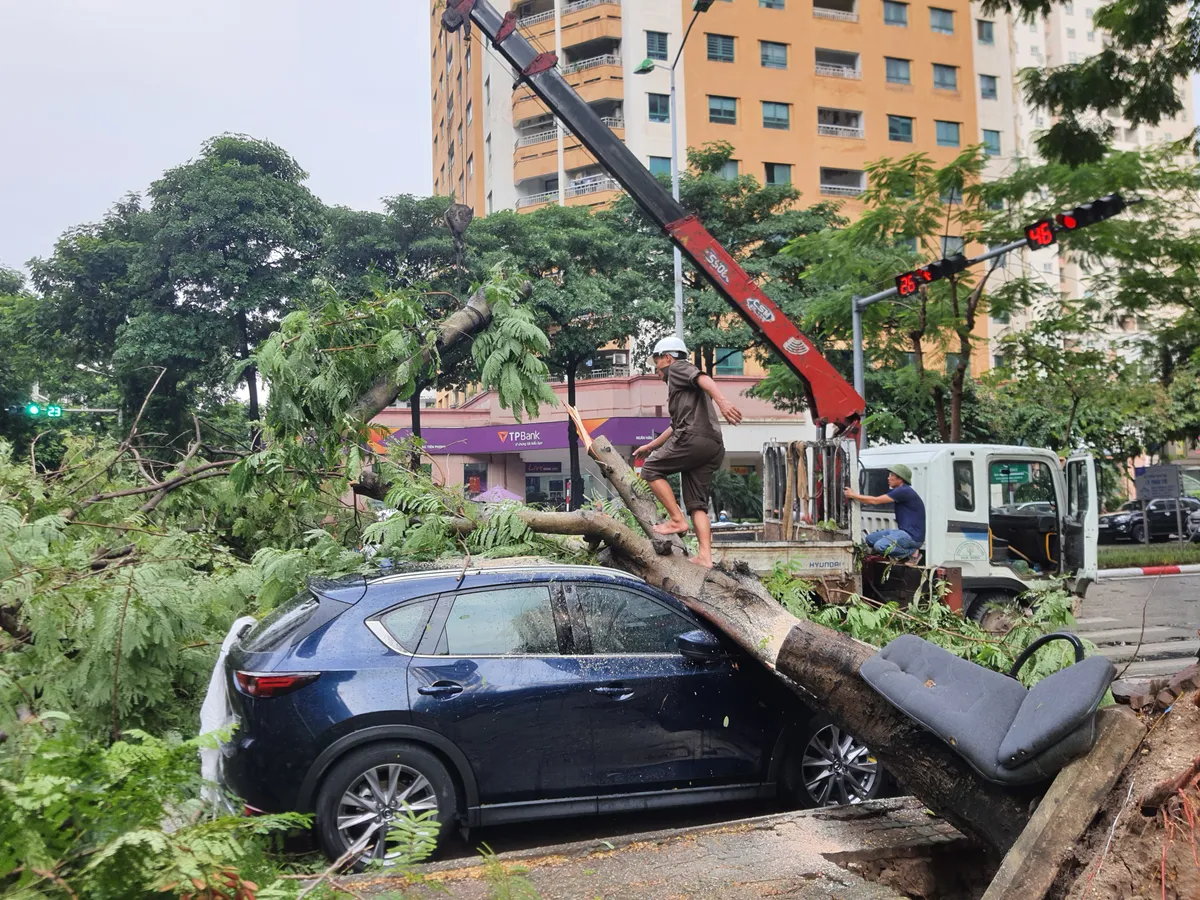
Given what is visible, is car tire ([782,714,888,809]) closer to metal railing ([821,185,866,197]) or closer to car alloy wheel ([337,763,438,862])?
car alloy wheel ([337,763,438,862])

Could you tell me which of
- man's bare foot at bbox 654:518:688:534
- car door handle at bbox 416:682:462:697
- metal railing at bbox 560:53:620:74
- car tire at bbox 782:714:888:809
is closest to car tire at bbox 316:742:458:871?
car door handle at bbox 416:682:462:697

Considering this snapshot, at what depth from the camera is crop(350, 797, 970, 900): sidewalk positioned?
379cm

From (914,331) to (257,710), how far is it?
15.1 m

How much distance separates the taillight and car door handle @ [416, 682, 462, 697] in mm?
527

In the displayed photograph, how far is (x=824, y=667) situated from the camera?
4.57 metres

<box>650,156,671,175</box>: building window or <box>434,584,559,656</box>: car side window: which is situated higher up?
<box>650,156,671,175</box>: building window

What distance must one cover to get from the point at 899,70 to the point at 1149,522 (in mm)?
24570

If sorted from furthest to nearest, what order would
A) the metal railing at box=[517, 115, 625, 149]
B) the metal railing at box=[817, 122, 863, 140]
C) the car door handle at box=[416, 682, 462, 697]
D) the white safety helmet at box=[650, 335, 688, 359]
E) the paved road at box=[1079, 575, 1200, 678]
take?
the metal railing at box=[817, 122, 863, 140] → the metal railing at box=[517, 115, 625, 149] → the paved road at box=[1079, 575, 1200, 678] → the white safety helmet at box=[650, 335, 688, 359] → the car door handle at box=[416, 682, 462, 697]

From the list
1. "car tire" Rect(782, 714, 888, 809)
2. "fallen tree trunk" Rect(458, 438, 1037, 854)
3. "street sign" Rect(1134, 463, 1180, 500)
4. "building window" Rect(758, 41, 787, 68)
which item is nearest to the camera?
"fallen tree trunk" Rect(458, 438, 1037, 854)

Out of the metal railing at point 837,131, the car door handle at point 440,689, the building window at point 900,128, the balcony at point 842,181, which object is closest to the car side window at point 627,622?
the car door handle at point 440,689

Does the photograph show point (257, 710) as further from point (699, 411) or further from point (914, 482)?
point (914, 482)

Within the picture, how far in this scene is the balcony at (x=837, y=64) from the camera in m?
40.8

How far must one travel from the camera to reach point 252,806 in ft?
14.4

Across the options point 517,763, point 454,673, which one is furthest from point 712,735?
point 454,673
